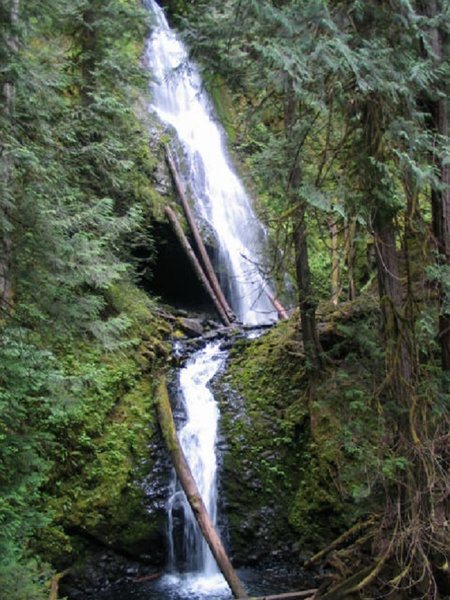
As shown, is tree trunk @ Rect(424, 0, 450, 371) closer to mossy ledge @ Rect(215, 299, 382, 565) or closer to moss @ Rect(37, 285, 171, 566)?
mossy ledge @ Rect(215, 299, 382, 565)

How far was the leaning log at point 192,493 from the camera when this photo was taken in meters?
6.92

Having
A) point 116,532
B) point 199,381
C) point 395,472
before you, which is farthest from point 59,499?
point 395,472

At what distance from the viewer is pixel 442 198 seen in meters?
5.83

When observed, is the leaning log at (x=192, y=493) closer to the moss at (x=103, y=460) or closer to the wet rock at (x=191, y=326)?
the moss at (x=103, y=460)

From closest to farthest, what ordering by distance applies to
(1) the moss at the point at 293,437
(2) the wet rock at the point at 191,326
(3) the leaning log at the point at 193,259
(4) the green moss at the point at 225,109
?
(1) the moss at the point at 293,437 → (2) the wet rock at the point at 191,326 → (3) the leaning log at the point at 193,259 → (4) the green moss at the point at 225,109

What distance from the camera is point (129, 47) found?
16.9m

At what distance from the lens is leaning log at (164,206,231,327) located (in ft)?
43.4

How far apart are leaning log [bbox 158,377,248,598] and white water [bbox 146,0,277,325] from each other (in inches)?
190

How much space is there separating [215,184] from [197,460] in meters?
8.85

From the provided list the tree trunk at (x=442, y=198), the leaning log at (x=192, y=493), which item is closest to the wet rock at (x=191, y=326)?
the leaning log at (x=192, y=493)

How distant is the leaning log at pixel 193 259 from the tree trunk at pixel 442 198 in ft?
24.9

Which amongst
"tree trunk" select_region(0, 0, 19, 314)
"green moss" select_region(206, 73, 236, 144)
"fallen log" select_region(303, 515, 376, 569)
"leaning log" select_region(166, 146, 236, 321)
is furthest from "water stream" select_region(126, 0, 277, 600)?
"tree trunk" select_region(0, 0, 19, 314)

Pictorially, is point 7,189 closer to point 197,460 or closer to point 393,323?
point 393,323

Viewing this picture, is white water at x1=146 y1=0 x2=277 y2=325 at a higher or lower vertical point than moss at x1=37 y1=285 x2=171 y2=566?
higher
